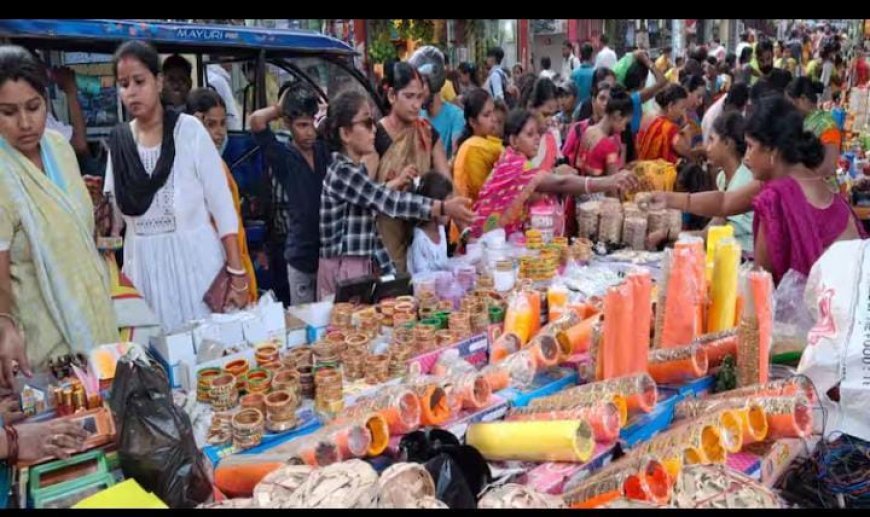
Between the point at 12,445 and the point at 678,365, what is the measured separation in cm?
160

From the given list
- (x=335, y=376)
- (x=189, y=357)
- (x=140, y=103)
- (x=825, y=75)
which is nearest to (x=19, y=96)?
(x=140, y=103)

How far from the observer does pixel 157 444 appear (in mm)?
1529

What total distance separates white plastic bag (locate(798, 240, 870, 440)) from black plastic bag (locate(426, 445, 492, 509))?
92 centimetres

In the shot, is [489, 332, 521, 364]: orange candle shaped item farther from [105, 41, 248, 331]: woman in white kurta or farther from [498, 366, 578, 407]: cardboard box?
[105, 41, 248, 331]: woman in white kurta

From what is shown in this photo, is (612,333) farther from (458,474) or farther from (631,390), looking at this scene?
(458,474)

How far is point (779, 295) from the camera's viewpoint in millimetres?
2412

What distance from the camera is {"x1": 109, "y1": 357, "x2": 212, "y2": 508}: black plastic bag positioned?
1510 millimetres

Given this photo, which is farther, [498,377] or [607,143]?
[607,143]

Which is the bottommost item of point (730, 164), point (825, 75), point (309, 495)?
point (309, 495)

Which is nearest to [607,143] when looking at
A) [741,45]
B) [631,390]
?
[631,390]

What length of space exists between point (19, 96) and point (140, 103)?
0.45 meters

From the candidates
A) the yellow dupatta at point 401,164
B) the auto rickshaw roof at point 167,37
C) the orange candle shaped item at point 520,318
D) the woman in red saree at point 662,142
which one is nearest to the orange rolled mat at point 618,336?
the orange candle shaped item at point 520,318

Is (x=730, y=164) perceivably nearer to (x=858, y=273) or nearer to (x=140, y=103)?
(x=858, y=273)

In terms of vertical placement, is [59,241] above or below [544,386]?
above
